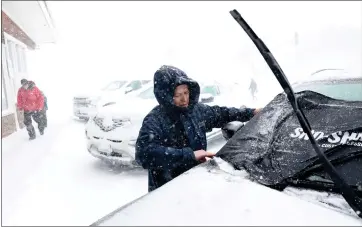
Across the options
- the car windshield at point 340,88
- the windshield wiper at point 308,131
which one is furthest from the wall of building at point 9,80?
the windshield wiper at point 308,131

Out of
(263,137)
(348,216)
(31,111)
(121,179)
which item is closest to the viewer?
(348,216)

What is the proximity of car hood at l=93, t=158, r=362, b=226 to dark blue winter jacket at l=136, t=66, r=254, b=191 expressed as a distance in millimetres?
488

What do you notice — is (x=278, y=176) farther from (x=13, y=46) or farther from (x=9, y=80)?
(x=13, y=46)

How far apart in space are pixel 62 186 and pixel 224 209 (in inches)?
163

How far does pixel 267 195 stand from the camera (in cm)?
134

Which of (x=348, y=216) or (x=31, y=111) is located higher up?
(x=348, y=216)

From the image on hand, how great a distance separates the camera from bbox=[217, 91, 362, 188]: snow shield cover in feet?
5.34

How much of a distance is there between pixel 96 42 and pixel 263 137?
79308mm

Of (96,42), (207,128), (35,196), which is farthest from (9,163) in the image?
(96,42)

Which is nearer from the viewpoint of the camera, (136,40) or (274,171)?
(274,171)

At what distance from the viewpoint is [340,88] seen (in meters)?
2.49

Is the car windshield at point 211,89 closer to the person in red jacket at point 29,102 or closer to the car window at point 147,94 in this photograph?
the car window at point 147,94

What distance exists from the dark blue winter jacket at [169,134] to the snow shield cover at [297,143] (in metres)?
0.25

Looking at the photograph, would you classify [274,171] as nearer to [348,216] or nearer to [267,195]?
[267,195]
